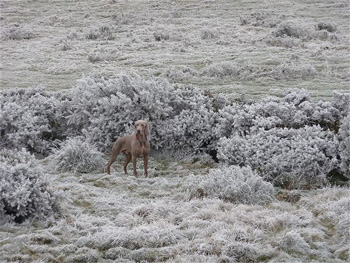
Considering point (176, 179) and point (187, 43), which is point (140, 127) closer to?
point (176, 179)

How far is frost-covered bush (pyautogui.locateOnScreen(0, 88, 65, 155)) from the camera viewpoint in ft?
34.1

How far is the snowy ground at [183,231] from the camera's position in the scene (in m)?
5.31

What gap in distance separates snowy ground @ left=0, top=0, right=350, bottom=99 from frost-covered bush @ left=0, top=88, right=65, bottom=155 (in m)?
1.95

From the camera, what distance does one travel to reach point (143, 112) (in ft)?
34.8

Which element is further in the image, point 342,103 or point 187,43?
point 187,43

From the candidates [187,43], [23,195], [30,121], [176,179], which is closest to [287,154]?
[176,179]

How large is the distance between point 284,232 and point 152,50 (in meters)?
13.5

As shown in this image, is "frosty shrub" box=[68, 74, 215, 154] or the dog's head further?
"frosty shrub" box=[68, 74, 215, 154]

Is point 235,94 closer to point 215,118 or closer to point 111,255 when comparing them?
point 215,118

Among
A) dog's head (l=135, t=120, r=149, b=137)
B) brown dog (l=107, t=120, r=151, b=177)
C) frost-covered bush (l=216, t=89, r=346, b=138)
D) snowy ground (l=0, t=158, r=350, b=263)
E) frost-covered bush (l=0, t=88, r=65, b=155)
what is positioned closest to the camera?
snowy ground (l=0, t=158, r=350, b=263)

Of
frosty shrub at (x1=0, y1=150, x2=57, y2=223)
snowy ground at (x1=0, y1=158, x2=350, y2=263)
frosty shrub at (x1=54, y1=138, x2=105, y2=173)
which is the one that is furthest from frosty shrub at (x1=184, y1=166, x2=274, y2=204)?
frosty shrub at (x1=54, y1=138, x2=105, y2=173)

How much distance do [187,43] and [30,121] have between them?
9.91 metres

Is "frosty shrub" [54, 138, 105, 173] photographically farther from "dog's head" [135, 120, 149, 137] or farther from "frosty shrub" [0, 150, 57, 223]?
"frosty shrub" [0, 150, 57, 223]

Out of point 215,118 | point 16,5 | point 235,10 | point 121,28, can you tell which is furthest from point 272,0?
point 215,118
